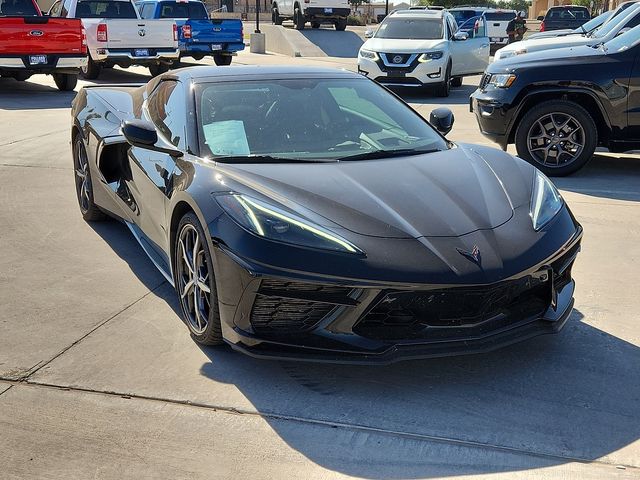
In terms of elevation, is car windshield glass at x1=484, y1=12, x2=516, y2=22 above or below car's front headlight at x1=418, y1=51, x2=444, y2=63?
below

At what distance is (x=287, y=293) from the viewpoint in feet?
11.2

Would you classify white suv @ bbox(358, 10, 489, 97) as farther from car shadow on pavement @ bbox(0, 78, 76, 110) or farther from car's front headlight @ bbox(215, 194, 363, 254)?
car's front headlight @ bbox(215, 194, 363, 254)

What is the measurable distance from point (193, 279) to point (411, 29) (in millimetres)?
13262

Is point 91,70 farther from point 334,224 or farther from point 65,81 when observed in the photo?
point 334,224

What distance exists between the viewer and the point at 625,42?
8.09 m

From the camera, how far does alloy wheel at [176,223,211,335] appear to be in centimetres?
389

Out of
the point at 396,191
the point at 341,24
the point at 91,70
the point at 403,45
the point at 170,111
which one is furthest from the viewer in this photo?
the point at 341,24

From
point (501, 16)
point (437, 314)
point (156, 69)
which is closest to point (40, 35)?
point (156, 69)

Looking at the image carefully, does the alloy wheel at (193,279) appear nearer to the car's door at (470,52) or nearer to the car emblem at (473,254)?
the car emblem at (473,254)

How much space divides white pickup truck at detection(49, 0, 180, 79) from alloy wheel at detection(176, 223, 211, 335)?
571 inches

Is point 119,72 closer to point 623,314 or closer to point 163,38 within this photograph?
point 163,38

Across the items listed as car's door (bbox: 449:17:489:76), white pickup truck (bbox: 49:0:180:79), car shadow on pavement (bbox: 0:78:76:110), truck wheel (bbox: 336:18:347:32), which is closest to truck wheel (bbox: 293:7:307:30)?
truck wheel (bbox: 336:18:347:32)

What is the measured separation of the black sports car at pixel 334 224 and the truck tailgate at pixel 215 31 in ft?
54.5

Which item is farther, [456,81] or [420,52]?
[456,81]
